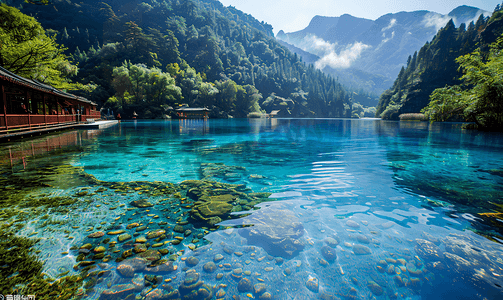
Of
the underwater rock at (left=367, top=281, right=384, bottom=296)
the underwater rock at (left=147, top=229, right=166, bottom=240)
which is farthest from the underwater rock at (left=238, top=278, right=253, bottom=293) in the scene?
the underwater rock at (left=147, top=229, right=166, bottom=240)

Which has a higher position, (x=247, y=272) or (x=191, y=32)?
(x=191, y=32)

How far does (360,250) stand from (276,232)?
163cm

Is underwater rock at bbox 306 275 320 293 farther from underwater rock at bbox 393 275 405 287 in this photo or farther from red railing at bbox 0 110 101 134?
red railing at bbox 0 110 101 134

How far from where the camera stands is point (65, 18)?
142125 mm

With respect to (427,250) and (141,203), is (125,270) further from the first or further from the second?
(427,250)

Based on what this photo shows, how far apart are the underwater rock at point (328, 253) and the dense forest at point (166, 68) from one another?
44945 millimetres

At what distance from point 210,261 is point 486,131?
133 feet

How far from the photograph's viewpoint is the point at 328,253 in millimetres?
4059

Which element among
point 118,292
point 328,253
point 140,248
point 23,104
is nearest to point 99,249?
point 140,248

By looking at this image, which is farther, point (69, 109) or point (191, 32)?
point (191, 32)

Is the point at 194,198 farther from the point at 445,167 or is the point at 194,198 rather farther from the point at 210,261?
the point at 445,167

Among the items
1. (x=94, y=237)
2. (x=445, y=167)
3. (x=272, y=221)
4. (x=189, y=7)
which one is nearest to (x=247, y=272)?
(x=272, y=221)

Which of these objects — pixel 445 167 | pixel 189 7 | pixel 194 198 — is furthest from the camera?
pixel 189 7

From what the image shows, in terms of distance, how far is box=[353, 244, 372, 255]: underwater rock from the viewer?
4051 mm
